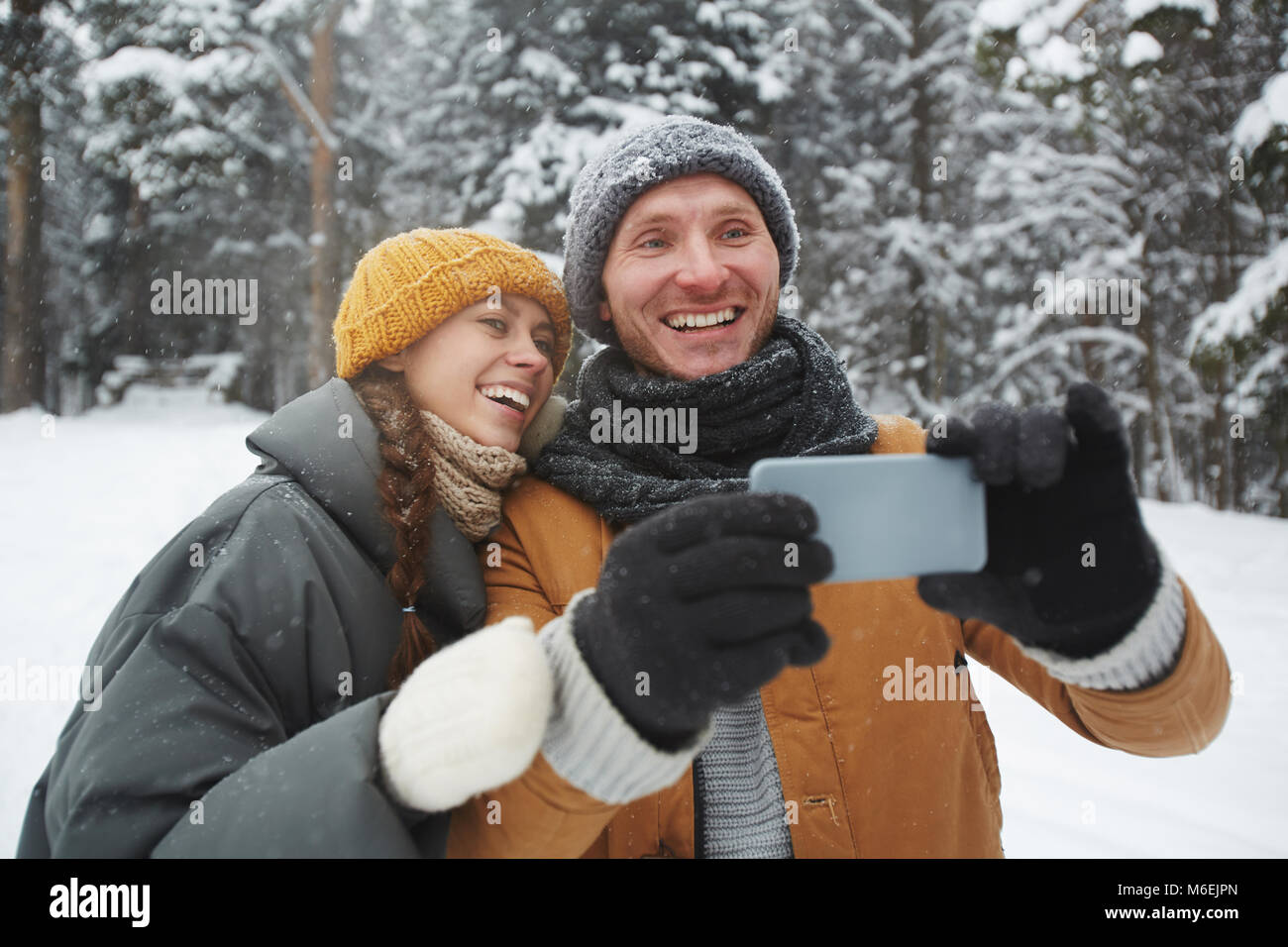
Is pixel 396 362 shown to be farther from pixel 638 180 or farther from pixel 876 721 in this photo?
pixel 876 721

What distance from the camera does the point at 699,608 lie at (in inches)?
47.0

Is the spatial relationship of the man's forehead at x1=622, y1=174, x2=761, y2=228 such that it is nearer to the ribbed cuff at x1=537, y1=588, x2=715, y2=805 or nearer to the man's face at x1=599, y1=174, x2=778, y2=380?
the man's face at x1=599, y1=174, x2=778, y2=380

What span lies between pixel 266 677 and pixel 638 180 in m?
1.69

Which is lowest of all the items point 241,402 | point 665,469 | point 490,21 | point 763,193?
point 241,402

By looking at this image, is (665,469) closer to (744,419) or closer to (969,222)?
(744,419)

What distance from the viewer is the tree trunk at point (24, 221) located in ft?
42.3

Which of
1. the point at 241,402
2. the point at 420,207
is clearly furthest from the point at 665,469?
the point at 241,402

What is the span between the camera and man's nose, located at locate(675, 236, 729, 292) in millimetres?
2213

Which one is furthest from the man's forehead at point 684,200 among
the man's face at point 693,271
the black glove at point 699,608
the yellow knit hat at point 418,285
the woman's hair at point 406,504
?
the black glove at point 699,608

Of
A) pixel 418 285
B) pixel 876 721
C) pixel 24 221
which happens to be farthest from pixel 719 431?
pixel 24 221

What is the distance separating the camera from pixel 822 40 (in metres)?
14.2

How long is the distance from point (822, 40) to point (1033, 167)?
185 inches

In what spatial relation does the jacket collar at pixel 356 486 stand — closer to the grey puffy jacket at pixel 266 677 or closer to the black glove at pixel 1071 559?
the grey puffy jacket at pixel 266 677

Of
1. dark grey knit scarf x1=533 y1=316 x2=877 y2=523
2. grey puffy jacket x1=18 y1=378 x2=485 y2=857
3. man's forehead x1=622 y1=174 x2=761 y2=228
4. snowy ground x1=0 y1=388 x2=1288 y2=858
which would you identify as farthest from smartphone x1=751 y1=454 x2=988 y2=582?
snowy ground x1=0 y1=388 x2=1288 y2=858
